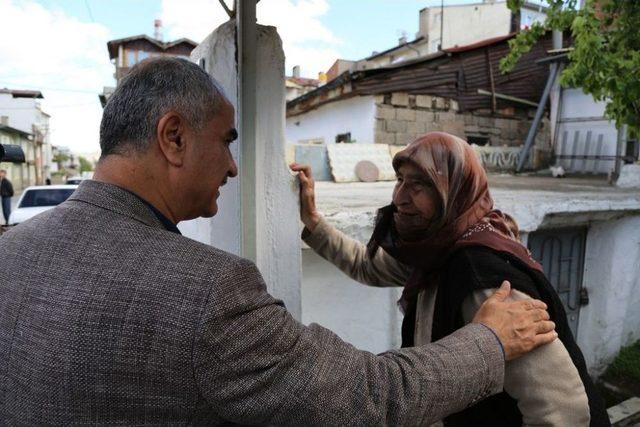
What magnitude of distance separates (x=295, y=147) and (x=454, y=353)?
7.56 m

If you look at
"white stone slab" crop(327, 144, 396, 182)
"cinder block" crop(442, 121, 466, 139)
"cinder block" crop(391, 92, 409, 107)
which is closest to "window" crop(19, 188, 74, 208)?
"white stone slab" crop(327, 144, 396, 182)

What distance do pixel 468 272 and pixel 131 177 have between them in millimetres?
969

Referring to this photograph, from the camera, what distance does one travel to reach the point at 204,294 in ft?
2.94

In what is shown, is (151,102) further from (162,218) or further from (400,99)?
(400,99)

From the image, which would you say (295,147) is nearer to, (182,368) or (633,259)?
(633,259)

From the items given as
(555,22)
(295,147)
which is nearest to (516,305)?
(555,22)

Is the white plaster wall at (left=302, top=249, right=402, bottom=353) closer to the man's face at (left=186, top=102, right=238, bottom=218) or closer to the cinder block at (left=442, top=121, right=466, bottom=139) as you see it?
the man's face at (left=186, top=102, right=238, bottom=218)

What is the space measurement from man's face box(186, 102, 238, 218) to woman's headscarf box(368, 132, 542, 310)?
712 millimetres

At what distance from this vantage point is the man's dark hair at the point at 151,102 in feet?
3.46

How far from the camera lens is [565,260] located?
4773 millimetres

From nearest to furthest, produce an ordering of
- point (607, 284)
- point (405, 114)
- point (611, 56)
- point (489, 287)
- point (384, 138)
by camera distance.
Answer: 1. point (489, 287)
2. point (611, 56)
3. point (607, 284)
4. point (384, 138)
5. point (405, 114)

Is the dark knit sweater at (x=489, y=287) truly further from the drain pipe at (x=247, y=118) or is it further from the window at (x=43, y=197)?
the window at (x=43, y=197)

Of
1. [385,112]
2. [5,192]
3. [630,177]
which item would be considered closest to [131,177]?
[630,177]

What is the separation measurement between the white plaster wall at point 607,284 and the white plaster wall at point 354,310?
276 cm
